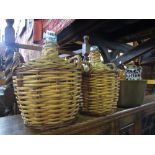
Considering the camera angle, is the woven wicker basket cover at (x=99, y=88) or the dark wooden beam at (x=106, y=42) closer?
the woven wicker basket cover at (x=99, y=88)

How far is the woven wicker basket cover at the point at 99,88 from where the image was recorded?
0.72 meters

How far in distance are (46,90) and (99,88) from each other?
25 centimetres

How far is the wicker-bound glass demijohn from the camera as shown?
54 cm

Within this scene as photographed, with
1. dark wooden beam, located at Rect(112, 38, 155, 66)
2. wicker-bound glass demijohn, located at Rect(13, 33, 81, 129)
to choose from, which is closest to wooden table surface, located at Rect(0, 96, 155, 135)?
wicker-bound glass demijohn, located at Rect(13, 33, 81, 129)

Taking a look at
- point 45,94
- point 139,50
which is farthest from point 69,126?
point 139,50

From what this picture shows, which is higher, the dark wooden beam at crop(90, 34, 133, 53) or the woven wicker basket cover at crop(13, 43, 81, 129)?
the dark wooden beam at crop(90, 34, 133, 53)

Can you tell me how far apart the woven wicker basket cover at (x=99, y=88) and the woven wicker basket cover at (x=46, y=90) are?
5.8 inches

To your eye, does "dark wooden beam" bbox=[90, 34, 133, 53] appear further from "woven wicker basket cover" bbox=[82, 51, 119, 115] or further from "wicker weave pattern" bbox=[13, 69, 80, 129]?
"wicker weave pattern" bbox=[13, 69, 80, 129]

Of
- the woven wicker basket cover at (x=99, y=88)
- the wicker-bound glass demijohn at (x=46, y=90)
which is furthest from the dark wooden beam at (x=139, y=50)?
the wicker-bound glass demijohn at (x=46, y=90)

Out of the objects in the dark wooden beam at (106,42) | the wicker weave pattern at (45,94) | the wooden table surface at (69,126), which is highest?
the dark wooden beam at (106,42)

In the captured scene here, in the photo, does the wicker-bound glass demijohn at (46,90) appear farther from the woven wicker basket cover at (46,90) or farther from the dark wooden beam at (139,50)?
the dark wooden beam at (139,50)

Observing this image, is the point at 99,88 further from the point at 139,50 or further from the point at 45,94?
the point at 139,50

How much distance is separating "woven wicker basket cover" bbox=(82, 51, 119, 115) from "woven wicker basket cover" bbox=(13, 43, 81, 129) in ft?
0.49
